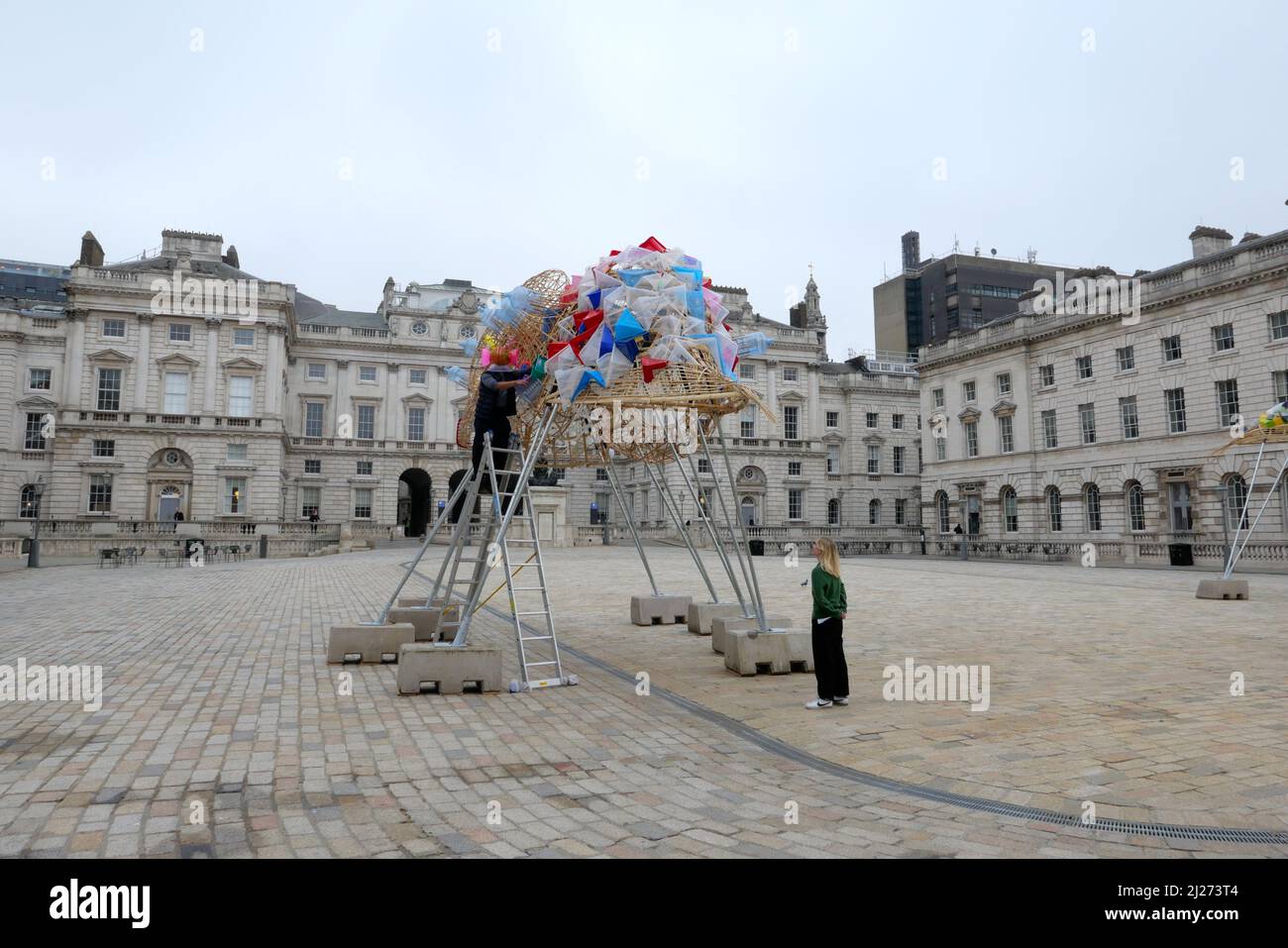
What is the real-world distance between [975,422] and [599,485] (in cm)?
3021

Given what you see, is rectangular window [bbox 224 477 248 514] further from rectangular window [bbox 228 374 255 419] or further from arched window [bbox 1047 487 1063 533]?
arched window [bbox 1047 487 1063 533]

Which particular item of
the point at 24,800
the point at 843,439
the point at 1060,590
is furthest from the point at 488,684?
the point at 843,439

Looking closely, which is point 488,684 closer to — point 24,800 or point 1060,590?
point 24,800

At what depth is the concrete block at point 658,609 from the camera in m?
13.3

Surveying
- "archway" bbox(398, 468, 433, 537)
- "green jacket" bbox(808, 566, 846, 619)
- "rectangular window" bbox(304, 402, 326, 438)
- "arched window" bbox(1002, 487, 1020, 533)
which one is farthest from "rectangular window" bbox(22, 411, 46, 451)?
"arched window" bbox(1002, 487, 1020, 533)

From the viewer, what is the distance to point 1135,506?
130 feet

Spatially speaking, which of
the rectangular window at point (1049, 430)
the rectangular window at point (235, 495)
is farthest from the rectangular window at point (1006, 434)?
the rectangular window at point (235, 495)

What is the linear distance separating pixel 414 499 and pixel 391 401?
8.27 meters

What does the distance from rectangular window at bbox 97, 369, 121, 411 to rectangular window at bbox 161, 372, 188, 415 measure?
8.94 ft

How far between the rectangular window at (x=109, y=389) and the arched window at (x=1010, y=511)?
186ft

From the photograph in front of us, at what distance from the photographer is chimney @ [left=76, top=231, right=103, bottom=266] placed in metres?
52.1

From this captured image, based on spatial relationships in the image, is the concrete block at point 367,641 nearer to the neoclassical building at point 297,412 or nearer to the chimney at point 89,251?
the neoclassical building at point 297,412

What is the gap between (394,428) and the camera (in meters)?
60.8
